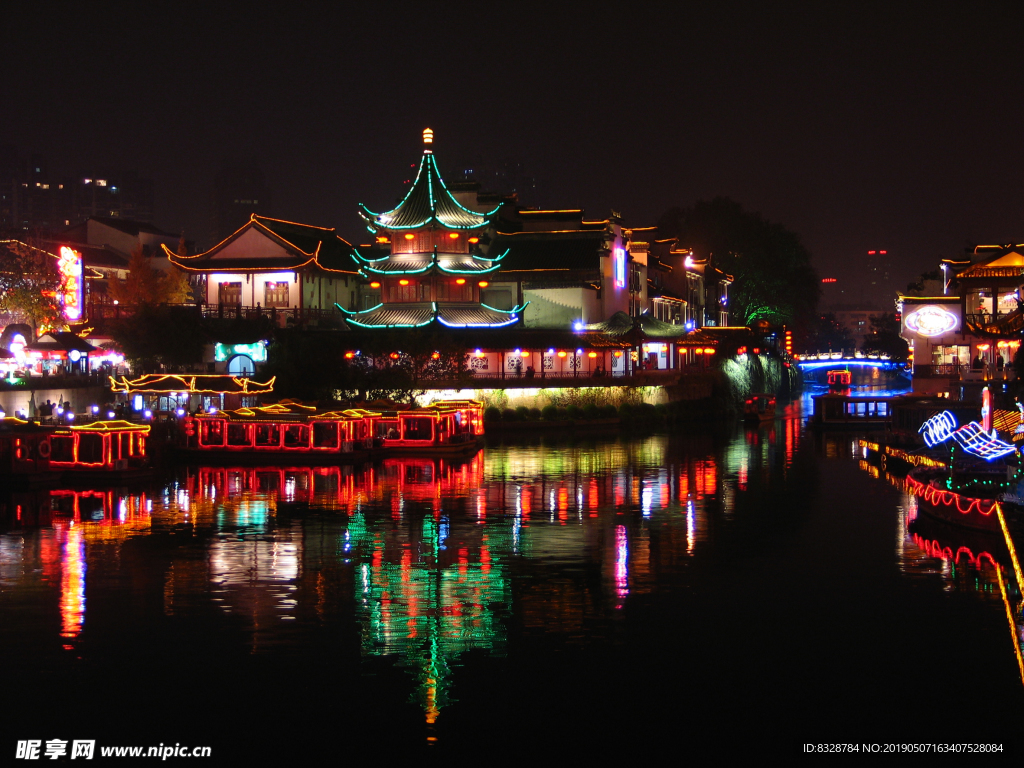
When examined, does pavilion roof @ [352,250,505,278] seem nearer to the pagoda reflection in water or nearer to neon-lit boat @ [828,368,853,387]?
the pagoda reflection in water

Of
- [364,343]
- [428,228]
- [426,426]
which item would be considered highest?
[428,228]

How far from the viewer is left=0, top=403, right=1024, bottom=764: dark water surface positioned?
13.9 metres

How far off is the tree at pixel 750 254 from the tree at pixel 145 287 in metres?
50.0

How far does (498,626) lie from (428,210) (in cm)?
5577

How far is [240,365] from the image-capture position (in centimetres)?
6362

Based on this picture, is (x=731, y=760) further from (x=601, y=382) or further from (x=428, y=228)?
(x=428, y=228)

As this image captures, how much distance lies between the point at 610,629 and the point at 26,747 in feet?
28.8

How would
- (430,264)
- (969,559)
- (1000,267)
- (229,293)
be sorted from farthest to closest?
(229,293) < (1000,267) < (430,264) < (969,559)

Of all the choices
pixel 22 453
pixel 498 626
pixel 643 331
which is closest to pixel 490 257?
pixel 643 331

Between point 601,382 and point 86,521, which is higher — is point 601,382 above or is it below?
above

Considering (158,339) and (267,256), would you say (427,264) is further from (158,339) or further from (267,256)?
(158,339)

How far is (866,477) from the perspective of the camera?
39188mm

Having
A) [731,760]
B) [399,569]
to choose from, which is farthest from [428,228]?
[731,760]

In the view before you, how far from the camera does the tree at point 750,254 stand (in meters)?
108
